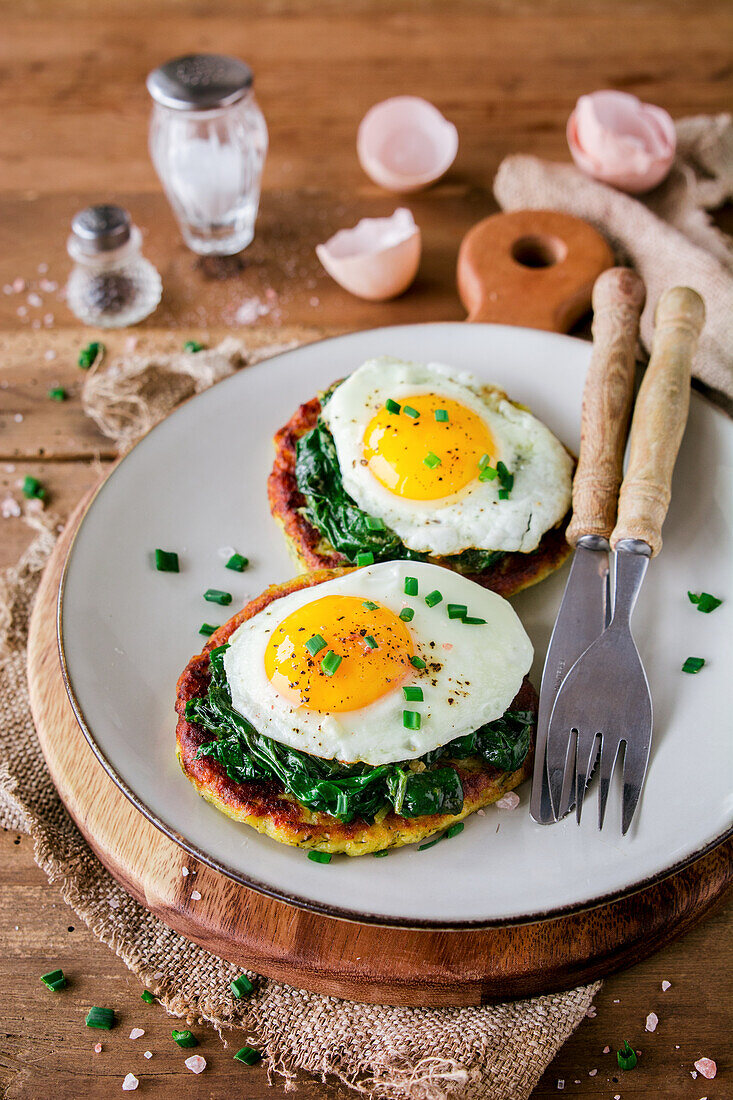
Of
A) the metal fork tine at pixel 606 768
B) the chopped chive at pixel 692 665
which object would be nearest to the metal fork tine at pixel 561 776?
the metal fork tine at pixel 606 768

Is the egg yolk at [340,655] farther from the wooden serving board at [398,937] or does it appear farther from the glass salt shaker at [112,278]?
the glass salt shaker at [112,278]

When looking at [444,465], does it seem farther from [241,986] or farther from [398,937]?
[241,986]

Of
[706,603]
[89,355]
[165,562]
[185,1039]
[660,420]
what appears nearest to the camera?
[185,1039]

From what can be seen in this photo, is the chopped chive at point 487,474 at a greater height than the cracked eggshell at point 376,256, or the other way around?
the chopped chive at point 487,474

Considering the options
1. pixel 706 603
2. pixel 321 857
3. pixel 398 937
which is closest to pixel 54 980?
pixel 321 857

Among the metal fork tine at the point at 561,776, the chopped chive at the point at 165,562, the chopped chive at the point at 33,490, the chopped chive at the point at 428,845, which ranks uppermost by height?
the metal fork tine at the point at 561,776

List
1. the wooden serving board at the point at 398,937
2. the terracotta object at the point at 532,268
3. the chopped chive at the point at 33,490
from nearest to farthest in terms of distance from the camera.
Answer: the wooden serving board at the point at 398,937, the chopped chive at the point at 33,490, the terracotta object at the point at 532,268

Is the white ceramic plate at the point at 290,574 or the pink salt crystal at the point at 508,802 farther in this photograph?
the pink salt crystal at the point at 508,802
